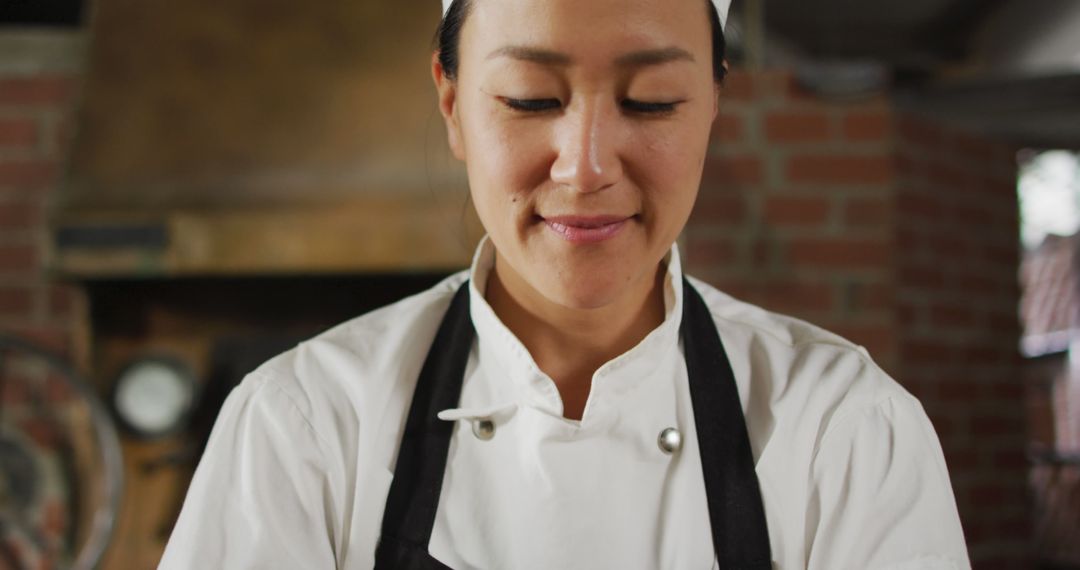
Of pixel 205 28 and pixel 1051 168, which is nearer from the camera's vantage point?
pixel 205 28

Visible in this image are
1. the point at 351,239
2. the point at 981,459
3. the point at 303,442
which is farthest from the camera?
the point at 981,459

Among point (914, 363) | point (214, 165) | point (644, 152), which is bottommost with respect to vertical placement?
point (914, 363)

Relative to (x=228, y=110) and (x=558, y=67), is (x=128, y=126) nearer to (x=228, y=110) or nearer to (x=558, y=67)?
(x=228, y=110)

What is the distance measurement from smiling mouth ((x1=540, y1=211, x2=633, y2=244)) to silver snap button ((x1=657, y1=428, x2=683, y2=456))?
206 millimetres

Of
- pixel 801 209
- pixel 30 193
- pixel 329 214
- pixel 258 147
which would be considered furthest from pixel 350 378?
pixel 30 193

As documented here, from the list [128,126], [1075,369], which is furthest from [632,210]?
[1075,369]

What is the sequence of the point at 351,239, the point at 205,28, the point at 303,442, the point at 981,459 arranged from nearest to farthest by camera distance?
the point at 303,442, the point at 351,239, the point at 205,28, the point at 981,459

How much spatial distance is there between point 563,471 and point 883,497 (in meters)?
0.27

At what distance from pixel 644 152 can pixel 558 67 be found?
92 mm

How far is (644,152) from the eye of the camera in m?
0.74

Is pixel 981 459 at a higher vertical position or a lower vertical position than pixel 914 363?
lower

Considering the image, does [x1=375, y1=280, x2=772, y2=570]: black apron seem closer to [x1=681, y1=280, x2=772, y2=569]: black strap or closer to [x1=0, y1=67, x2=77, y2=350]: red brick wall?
[x1=681, y1=280, x2=772, y2=569]: black strap

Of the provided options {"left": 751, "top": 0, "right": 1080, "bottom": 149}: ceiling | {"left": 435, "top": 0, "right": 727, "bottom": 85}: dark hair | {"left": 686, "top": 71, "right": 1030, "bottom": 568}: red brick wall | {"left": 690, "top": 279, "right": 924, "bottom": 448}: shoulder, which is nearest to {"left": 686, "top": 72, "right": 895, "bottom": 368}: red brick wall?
{"left": 686, "top": 71, "right": 1030, "bottom": 568}: red brick wall

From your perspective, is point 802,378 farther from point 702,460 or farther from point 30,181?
point 30,181
